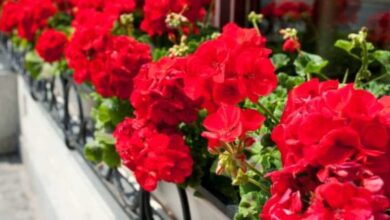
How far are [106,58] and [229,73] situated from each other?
0.77 m

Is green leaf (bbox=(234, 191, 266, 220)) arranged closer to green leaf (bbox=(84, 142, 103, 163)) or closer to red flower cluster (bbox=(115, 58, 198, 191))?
red flower cluster (bbox=(115, 58, 198, 191))

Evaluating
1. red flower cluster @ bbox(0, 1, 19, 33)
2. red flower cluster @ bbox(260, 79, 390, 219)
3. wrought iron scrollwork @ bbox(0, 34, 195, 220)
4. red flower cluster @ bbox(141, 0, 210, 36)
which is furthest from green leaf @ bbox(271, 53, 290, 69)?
red flower cluster @ bbox(0, 1, 19, 33)

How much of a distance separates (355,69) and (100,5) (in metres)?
1.06

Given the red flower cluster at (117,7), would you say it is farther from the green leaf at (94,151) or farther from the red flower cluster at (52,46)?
the green leaf at (94,151)

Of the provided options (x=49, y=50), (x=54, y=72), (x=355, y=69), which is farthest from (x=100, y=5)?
(x=355, y=69)

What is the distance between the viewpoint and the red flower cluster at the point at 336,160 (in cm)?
64

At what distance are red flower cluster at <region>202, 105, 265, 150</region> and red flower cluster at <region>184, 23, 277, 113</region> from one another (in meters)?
0.05

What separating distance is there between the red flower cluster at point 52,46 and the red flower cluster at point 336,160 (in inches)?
71.2

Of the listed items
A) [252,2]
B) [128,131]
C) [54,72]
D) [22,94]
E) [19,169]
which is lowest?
[19,169]

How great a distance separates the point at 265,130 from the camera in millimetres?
1056

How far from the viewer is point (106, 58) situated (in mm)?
1602

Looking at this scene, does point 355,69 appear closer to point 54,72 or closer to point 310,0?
point 310,0

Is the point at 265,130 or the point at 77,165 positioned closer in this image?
the point at 265,130

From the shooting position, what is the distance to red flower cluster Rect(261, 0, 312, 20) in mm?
1865
